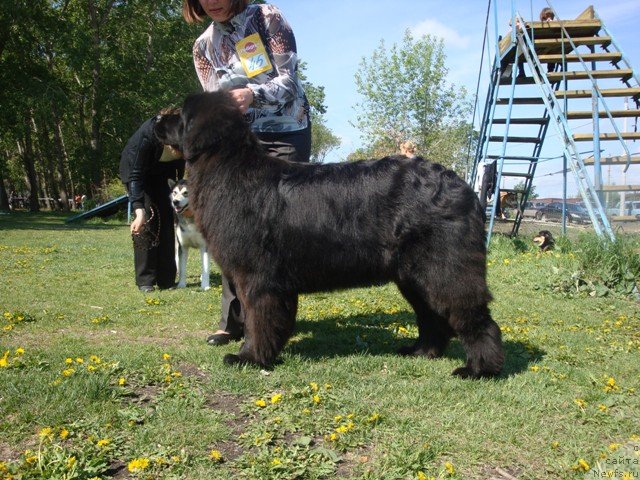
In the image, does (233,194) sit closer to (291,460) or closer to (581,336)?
(291,460)

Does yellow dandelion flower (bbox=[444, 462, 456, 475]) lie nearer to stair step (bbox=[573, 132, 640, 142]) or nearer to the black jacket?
the black jacket

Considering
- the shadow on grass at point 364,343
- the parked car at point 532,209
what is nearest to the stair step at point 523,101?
the parked car at point 532,209

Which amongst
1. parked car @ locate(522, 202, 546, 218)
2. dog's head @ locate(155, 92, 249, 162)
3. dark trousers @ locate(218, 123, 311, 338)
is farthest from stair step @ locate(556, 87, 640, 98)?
dog's head @ locate(155, 92, 249, 162)

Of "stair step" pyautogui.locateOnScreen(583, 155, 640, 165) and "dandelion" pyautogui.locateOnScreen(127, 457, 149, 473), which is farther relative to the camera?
"stair step" pyautogui.locateOnScreen(583, 155, 640, 165)

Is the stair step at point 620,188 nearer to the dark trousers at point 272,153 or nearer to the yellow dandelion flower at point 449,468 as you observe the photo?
the dark trousers at point 272,153

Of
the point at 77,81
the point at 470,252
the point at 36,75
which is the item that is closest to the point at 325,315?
the point at 470,252

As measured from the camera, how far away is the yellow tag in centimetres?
405

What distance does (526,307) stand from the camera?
21.0ft

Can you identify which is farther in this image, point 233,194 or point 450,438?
point 233,194

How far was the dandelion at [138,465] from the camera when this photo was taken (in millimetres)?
2363

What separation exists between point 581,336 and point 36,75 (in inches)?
1057

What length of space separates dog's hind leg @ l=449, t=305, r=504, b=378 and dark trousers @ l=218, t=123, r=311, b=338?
181cm

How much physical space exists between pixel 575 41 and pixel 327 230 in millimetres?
8047

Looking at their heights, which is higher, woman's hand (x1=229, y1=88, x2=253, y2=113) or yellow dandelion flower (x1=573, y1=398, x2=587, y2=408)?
woman's hand (x1=229, y1=88, x2=253, y2=113)
